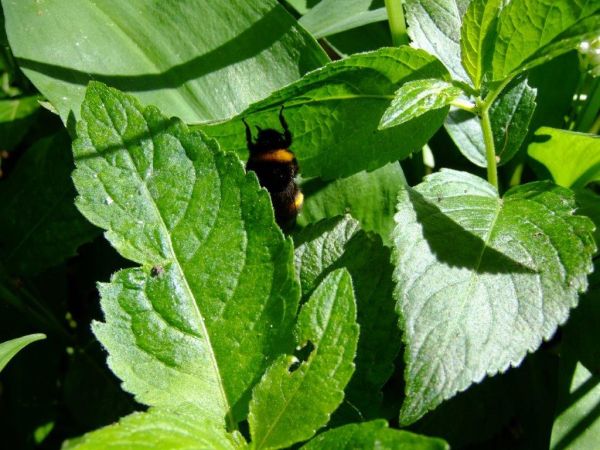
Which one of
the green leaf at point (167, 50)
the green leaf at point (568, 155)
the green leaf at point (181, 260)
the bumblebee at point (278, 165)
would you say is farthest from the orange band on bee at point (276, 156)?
the green leaf at point (568, 155)

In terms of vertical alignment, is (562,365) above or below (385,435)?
below

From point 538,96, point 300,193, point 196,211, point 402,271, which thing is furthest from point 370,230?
point 538,96

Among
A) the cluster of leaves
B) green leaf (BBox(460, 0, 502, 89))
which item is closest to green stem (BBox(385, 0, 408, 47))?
the cluster of leaves

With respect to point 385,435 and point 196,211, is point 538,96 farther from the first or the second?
point 385,435

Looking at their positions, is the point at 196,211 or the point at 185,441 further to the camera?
the point at 196,211

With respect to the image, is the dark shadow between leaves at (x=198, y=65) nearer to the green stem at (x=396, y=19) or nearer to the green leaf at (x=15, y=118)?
the green stem at (x=396, y=19)

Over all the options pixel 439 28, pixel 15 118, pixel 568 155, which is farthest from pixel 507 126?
pixel 15 118
